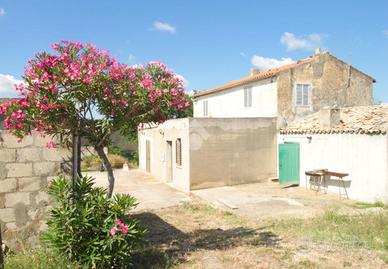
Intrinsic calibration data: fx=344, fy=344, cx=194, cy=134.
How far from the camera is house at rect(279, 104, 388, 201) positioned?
12.5m

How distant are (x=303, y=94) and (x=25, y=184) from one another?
50.6 ft

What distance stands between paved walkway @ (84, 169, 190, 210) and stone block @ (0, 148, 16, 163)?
6.34m

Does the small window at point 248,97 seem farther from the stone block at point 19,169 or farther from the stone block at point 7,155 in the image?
the stone block at point 7,155

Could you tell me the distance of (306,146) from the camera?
53.2ft

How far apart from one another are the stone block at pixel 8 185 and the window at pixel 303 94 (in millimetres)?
15044

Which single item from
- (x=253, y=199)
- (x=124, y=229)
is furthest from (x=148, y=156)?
(x=124, y=229)

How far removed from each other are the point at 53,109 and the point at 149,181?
1475 cm

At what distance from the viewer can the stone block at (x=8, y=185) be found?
688cm

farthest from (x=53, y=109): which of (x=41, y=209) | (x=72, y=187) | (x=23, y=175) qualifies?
(x=41, y=209)

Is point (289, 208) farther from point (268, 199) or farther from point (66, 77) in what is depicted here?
point (66, 77)

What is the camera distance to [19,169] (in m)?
7.02

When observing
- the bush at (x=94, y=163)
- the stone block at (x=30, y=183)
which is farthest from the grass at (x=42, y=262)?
the bush at (x=94, y=163)

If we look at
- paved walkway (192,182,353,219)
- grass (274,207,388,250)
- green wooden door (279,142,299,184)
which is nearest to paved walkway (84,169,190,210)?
paved walkway (192,182,353,219)

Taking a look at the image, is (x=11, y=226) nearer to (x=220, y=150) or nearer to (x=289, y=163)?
(x=220, y=150)
